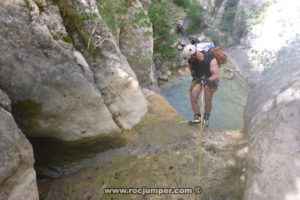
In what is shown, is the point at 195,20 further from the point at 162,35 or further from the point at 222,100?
the point at 222,100

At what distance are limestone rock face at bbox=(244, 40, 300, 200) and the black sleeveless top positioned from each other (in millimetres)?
1579

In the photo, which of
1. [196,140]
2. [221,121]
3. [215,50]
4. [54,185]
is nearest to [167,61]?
[221,121]

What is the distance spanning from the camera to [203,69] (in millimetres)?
4695

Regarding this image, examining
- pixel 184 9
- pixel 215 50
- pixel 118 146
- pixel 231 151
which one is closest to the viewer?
pixel 231 151

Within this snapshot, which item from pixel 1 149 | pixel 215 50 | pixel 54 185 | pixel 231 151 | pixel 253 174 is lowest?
pixel 54 185

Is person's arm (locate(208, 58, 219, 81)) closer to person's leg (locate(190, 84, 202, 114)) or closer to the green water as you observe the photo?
person's leg (locate(190, 84, 202, 114))

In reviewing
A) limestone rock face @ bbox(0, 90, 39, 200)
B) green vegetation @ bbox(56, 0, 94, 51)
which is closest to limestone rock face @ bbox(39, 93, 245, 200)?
limestone rock face @ bbox(0, 90, 39, 200)

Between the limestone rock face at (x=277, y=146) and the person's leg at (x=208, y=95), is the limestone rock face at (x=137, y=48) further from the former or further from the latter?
the limestone rock face at (x=277, y=146)

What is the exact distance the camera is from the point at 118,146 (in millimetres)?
3912

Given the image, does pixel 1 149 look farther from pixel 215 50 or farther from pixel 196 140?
pixel 215 50

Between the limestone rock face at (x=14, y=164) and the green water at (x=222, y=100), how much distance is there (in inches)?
384

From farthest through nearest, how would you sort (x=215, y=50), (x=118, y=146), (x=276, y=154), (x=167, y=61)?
(x=167, y=61) → (x=215, y=50) → (x=118, y=146) → (x=276, y=154)

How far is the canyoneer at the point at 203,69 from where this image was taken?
4.44 m

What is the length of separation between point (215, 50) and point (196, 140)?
2.02 metres
